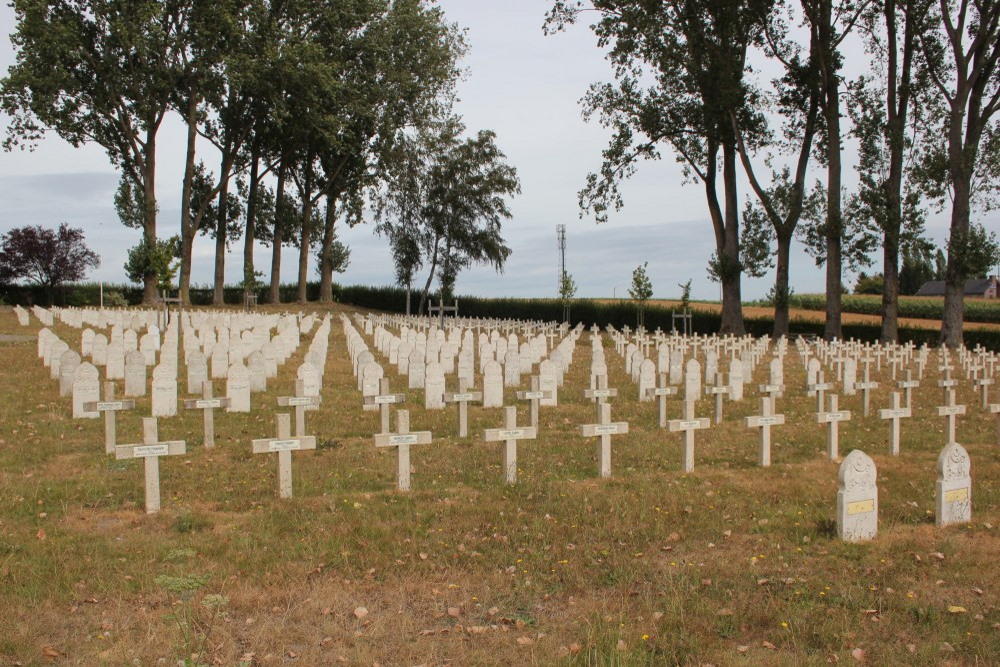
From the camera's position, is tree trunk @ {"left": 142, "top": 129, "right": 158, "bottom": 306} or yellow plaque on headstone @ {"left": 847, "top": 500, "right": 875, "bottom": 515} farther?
tree trunk @ {"left": 142, "top": 129, "right": 158, "bottom": 306}

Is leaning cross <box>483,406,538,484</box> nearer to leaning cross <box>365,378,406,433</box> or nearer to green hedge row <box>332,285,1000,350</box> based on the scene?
leaning cross <box>365,378,406,433</box>

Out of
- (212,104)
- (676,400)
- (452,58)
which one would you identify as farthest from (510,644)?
(452,58)

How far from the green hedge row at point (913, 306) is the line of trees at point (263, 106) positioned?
2442 cm

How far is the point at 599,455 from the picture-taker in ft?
29.7

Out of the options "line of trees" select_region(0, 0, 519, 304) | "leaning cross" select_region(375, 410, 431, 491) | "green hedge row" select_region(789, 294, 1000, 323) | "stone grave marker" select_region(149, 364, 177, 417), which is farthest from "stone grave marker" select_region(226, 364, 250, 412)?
"green hedge row" select_region(789, 294, 1000, 323)

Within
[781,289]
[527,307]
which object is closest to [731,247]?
[781,289]

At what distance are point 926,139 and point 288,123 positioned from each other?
3030cm

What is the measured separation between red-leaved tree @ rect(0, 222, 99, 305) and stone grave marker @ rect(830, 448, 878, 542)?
60.3m

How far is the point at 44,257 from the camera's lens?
196 feet

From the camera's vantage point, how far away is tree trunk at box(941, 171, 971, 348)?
97.8 feet

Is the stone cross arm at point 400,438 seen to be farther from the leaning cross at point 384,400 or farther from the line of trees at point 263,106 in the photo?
the line of trees at point 263,106

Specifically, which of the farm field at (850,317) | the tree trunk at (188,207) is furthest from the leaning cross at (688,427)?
→ the tree trunk at (188,207)

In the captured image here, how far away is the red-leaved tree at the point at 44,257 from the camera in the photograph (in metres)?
58.8

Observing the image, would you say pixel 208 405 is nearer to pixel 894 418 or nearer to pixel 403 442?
pixel 403 442
